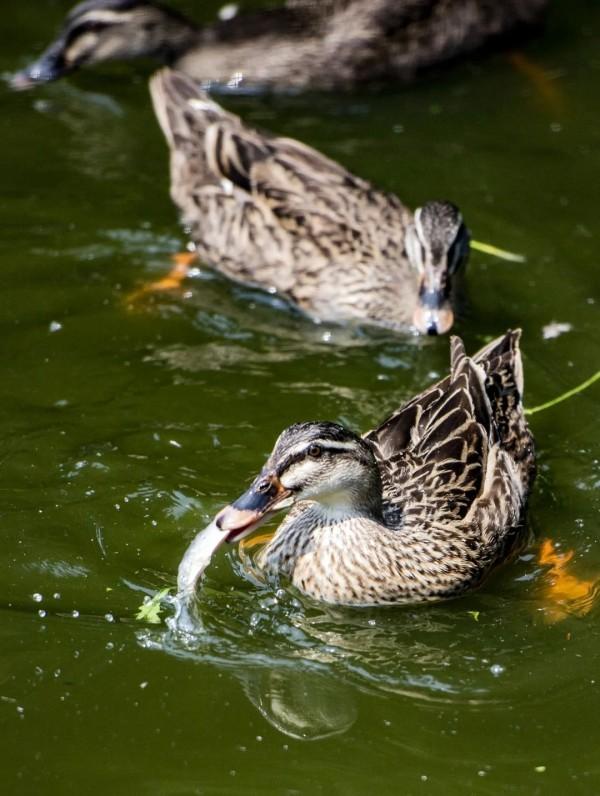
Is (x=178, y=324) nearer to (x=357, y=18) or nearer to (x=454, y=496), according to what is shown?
(x=454, y=496)

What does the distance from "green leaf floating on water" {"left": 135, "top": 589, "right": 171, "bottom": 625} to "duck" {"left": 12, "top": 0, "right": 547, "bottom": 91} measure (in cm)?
627

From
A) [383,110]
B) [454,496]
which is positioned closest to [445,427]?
[454,496]

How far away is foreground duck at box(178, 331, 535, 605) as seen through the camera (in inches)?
241

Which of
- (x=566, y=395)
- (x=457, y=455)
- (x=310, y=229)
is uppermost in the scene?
(x=457, y=455)

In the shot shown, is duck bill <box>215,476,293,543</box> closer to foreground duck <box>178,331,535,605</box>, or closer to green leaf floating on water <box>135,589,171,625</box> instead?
foreground duck <box>178,331,535,605</box>

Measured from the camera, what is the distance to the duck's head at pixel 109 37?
38.0ft

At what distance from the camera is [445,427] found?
7.09m

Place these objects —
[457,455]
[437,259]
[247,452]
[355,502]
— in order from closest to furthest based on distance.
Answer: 1. [355,502]
2. [457,455]
3. [247,452]
4. [437,259]

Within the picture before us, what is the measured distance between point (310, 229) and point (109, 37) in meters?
3.51

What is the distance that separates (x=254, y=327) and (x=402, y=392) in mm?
1146

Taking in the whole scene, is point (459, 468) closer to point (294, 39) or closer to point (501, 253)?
point (501, 253)

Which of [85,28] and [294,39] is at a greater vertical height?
[85,28]

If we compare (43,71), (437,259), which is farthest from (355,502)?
(43,71)

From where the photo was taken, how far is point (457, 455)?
7.00 meters
